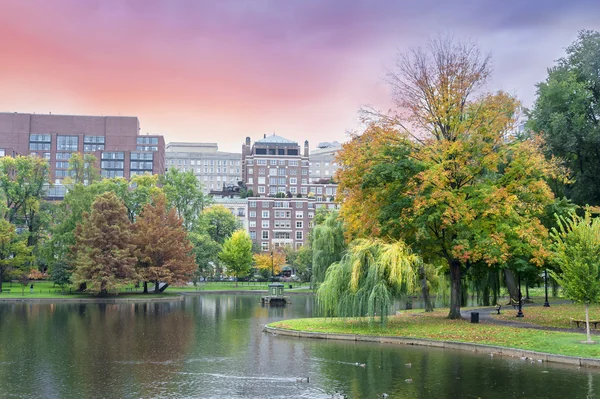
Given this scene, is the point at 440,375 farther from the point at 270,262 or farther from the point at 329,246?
the point at 270,262

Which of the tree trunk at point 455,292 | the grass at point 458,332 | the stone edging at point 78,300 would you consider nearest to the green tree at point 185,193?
the stone edging at point 78,300

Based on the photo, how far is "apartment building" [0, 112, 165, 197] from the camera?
155 metres

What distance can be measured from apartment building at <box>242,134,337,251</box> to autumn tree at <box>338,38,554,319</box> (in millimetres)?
98390

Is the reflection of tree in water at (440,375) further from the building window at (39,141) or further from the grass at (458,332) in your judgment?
the building window at (39,141)

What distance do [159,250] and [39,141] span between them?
9799 centimetres

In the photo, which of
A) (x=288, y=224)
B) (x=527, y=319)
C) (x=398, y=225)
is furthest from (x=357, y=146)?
(x=288, y=224)

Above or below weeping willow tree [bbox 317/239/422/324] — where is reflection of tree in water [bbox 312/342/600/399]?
below

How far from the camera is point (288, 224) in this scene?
142875 mm

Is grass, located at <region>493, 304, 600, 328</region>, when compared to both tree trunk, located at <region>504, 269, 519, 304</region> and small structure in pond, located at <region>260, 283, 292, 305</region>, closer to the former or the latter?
tree trunk, located at <region>504, 269, 519, 304</region>

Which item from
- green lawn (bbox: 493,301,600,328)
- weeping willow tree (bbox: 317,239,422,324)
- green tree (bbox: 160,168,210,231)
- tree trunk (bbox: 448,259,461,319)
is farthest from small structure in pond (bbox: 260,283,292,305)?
green tree (bbox: 160,168,210,231)

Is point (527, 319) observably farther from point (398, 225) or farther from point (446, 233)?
point (398, 225)

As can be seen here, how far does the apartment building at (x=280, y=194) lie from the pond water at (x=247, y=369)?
335ft

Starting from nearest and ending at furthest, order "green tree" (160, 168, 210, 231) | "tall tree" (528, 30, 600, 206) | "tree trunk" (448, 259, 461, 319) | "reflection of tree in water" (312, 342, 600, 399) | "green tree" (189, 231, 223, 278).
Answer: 1. "reflection of tree in water" (312, 342, 600, 399)
2. "tree trunk" (448, 259, 461, 319)
3. "tall tree" (528, 30, 600, 206)
4. "green tree" (189, 231, 223, 278)
5. "green tree" (160, 168, 210, 231)

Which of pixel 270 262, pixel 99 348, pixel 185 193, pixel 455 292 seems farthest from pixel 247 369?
pixel 270 262
